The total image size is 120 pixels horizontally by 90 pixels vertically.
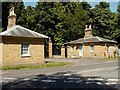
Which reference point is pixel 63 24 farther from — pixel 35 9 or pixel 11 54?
pixel 11 54

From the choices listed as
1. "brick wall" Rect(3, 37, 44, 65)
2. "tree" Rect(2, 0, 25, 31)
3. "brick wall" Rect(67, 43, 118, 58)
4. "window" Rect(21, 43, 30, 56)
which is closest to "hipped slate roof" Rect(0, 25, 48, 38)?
"brick wall" Rect(3, 37, 44, 65)

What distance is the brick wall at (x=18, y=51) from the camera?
86.9 feet

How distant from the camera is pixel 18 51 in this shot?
27141 mm

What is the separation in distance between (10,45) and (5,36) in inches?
43.7

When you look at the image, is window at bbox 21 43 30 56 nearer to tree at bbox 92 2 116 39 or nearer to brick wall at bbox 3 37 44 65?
brick wall at bbox 3 37 44 65

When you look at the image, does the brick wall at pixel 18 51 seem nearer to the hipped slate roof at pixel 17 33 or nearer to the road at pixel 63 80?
the hipped slate roof at pixel 17 33

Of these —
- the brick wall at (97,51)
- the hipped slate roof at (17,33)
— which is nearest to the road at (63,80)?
the hipped slate roof at (17,33)

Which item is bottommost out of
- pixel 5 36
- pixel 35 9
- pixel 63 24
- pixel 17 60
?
pixel 17 60

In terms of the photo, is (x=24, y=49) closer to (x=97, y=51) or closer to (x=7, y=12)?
(x=97, y=51)

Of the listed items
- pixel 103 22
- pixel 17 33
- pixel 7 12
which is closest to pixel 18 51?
pixel 17 33

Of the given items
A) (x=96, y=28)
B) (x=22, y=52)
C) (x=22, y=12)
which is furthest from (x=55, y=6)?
(x=22, y=52)

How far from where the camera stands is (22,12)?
52.4 m

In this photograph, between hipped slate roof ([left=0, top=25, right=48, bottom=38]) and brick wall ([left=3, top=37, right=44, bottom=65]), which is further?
hipped slate roof ([left=0, top=25, right=48, bottom=38])

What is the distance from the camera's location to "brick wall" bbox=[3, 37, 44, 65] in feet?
86.9
